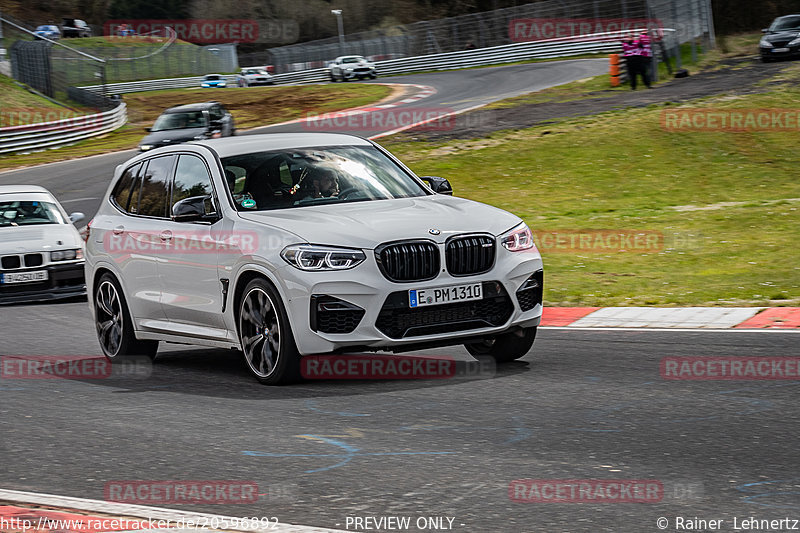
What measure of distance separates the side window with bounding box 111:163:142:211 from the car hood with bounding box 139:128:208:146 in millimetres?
21306

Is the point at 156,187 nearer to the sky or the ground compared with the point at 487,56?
nearer to the sky

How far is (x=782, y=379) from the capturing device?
7.57 m

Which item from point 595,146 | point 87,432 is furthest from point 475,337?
point 595,146

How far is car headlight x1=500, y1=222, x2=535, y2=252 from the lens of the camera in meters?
8.20

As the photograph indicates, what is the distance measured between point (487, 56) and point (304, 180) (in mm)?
58843

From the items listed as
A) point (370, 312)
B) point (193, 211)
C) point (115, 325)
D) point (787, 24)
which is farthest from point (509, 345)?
point (787, 24)

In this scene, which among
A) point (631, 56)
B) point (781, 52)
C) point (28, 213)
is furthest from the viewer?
point (781, 52)

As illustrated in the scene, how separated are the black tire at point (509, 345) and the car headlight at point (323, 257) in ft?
4.78

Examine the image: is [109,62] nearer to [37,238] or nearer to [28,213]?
[28,213]

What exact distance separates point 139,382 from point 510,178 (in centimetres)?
1694

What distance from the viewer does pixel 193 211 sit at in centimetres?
859

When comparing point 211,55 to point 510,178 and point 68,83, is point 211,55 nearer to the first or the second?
point 68,83

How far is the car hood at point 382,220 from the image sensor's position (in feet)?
25.6

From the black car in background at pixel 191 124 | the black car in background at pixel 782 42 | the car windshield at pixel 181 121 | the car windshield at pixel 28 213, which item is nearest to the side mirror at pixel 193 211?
the car windshield at pixel 28 213
